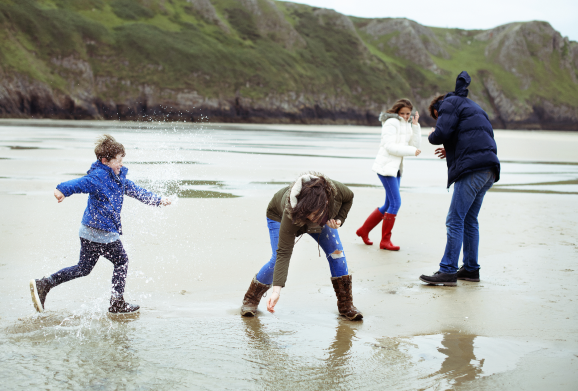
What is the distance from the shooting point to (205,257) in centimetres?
635

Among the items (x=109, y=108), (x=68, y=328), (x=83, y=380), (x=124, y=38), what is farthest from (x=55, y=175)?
(x=124, y=38)

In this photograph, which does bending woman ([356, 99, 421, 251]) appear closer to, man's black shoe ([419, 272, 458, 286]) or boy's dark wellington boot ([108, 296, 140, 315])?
man's black shoe ([419, 272, 458, 286])

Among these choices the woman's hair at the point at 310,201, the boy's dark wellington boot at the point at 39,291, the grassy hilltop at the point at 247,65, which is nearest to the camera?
the woman's hair at the point at 310,201

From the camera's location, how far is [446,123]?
554 cm

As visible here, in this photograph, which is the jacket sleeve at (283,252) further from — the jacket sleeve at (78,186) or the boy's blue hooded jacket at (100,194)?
the jacket sleeve at (78,186)

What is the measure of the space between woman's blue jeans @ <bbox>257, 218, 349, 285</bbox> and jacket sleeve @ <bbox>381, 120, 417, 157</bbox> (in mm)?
2809

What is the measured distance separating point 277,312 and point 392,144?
3153 mm

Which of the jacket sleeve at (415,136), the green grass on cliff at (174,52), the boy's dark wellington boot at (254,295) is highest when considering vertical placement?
the green grass on cliff at (174,52)

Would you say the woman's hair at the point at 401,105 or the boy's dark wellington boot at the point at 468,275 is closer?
the boy's dark wellington boot at the point at 468,275

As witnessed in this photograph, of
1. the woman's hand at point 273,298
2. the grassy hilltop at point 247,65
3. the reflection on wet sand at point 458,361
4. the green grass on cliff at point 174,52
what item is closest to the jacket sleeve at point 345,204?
the woman's hand at point 273,298

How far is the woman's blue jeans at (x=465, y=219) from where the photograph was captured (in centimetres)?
557

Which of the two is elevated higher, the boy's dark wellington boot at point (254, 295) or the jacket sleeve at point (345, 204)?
the jacket sleeve at point (345, 204)

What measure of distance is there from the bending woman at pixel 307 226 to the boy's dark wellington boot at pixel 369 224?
9.32 ft

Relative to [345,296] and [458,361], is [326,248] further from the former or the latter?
[458,361]
